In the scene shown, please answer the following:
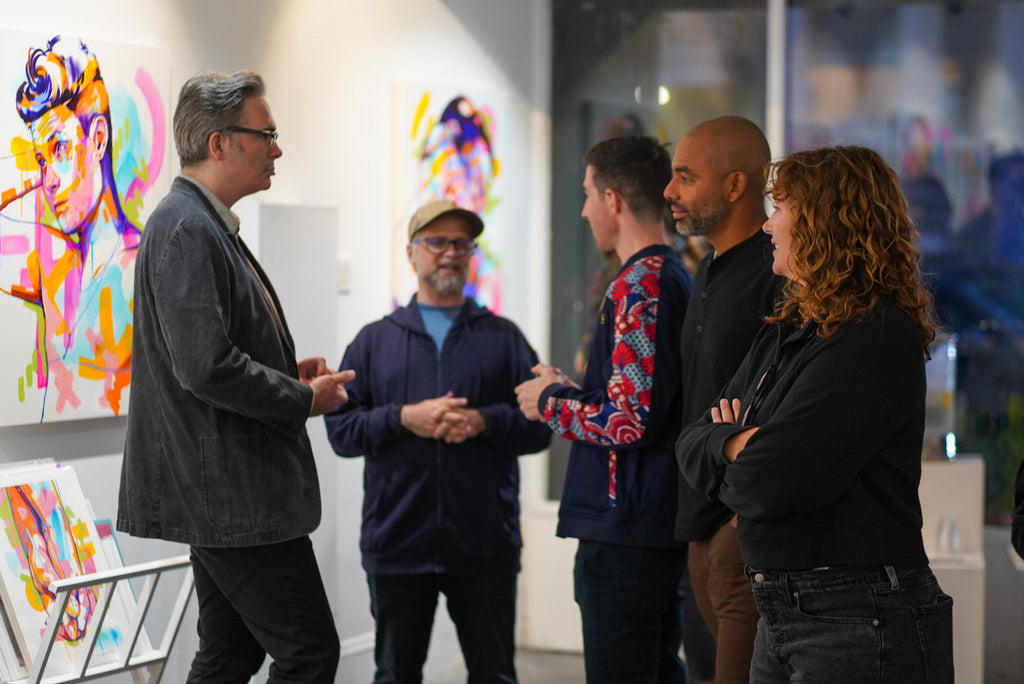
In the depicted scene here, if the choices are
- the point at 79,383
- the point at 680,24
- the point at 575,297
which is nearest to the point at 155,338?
the point at 79,383

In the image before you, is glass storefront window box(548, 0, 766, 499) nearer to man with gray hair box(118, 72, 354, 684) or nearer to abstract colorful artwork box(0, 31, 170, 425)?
abstract colorful artwork box(0, 31, 170, 425)

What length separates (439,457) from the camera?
3.40m

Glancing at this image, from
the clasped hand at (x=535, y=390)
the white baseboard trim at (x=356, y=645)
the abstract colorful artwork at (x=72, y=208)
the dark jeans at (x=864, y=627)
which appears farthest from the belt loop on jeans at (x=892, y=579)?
the white baseboard trim at (x=356, y=645)

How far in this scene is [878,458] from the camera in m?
2.07

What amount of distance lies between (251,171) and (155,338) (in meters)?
0.43

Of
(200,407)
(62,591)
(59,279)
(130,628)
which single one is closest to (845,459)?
(200,407)

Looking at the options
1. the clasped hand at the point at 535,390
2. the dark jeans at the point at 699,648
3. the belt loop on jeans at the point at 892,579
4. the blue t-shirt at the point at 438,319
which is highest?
the blue t-shirt at the point at 438,319

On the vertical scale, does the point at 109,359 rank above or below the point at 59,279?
below

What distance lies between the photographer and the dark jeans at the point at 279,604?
2.60 metres

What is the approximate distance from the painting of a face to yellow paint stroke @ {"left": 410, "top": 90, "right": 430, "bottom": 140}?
166 cm

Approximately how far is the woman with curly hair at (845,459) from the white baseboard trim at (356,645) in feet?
8.56

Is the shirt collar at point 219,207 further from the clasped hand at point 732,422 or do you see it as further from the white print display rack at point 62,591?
the clasped hand at point 732,422

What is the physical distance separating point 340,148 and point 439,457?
5.12ft

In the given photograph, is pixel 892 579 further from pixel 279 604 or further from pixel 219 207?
pixel 219 207
